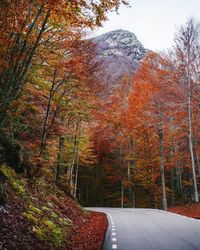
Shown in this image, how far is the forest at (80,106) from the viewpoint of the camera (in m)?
9.59

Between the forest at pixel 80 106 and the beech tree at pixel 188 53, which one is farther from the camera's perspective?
the beech tree at pixel 188 53

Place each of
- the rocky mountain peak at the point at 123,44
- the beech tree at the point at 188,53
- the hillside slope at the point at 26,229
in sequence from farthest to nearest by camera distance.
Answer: the rocky mountain peak at the point at 123,44 < the beech tree at the point at 188,53 < the hillside slope at the point at 26,229

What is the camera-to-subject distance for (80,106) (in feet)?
61.7

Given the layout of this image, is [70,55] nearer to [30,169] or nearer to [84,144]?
[30,169]

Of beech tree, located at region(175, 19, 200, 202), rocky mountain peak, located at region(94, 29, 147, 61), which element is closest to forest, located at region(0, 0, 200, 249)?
beech tree, located at region(175, 19, 200, 202)

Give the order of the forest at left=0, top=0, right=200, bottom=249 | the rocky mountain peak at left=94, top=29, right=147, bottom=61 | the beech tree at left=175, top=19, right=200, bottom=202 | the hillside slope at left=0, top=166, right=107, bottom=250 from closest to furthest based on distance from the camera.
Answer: the hillside slope at left=0, top=166, right=107, bottom=250 → the forest at left=0, top=0, right=200, bottom=249 → the beech tree at left=175, top=19, right=200, bottom=202 → the rocky mountain peak at left=94, top=29, right=147, bottom=61

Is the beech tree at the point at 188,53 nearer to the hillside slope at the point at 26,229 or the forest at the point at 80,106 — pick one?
the forest at the point at 80,106

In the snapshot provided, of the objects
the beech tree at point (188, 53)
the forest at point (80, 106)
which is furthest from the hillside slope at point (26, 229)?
the beech tree at point (188, 53)

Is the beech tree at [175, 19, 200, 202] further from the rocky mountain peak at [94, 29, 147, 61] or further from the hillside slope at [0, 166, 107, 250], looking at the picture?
the rocky mountain peak at [94, 29, 147, 61]

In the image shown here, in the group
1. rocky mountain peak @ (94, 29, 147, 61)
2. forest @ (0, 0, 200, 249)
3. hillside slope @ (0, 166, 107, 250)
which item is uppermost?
rocky mountain peak @ (94, 29, 147, 61)

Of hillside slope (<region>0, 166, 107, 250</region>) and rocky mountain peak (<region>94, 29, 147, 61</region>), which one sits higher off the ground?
rocky mountain peak (<region>94, 29, 147, 61</region>)

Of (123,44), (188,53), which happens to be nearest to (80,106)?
(188,53)

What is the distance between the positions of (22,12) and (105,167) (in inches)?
1507

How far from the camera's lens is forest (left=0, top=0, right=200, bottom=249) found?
9594 millimetres
